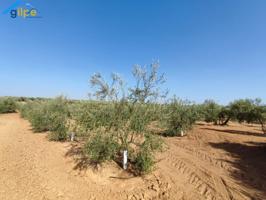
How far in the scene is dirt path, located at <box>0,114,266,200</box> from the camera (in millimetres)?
4379

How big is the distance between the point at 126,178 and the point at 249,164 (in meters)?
5.57

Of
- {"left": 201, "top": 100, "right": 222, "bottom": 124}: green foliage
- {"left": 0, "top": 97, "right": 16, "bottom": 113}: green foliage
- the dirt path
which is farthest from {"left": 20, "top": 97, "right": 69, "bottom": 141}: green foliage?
{"left": 201, "top": 100, "right": 222, "bottom": 124}: green foliage

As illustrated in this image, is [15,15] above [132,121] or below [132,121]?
above

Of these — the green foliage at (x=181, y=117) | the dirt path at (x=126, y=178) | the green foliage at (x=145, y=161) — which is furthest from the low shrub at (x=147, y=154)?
the green foliage at (x=181, y=117)

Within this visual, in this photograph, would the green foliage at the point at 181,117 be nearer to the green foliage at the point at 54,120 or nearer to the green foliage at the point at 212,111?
the green foliage at the point at 54,120

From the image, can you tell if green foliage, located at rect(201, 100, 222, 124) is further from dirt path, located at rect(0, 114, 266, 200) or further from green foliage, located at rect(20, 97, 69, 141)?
green foliage, located at rect(20, 97, 69, 141)

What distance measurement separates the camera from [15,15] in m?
9.03

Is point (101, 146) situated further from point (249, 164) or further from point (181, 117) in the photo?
point (181, 117)

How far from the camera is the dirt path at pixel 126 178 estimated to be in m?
4.38

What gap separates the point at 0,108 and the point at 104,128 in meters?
30.2

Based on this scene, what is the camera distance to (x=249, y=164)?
6.88 m

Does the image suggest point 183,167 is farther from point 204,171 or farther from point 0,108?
point 0,108

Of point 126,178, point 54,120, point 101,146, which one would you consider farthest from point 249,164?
point 54,120

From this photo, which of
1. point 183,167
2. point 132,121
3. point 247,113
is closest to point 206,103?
point 247,113
